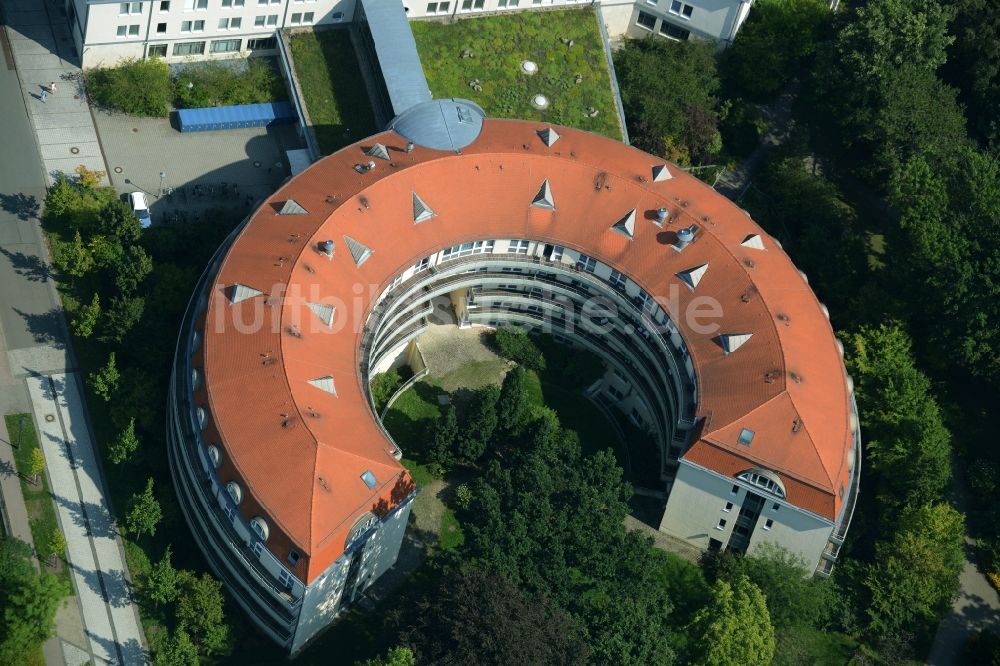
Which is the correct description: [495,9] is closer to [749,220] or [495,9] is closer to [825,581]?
[749,220]

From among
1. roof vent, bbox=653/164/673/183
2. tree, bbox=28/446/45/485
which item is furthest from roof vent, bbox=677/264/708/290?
tree, bbox=28/446/45/485

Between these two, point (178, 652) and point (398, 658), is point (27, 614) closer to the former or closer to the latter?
point (178, 652)

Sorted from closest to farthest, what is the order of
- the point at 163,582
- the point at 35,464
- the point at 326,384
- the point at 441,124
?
the point at 163,582 → the point at 326,384 → the point at 35,464 → the point at 441,124

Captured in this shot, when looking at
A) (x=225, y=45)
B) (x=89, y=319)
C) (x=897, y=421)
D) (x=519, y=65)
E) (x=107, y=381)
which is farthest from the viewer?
(x=519, y=65)

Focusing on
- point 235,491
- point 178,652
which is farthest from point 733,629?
point 178,652

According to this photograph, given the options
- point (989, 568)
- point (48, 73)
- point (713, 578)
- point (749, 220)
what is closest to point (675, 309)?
point (749, 220)

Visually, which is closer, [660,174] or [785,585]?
[785,585]
